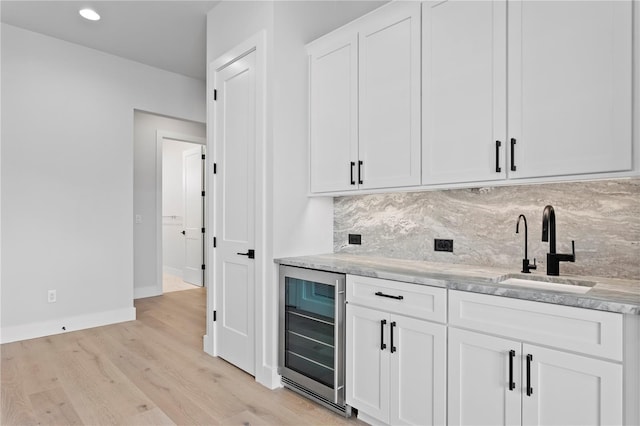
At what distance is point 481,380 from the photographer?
1.67 m

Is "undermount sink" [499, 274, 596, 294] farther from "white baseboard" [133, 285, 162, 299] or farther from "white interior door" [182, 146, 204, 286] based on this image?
"white interior door" [182, 146, 204, 286]

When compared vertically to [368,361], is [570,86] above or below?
above

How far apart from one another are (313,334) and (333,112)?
1528 mm

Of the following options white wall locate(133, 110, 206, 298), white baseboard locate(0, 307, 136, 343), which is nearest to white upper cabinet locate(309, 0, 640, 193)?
white baseboard locate(0, 307, 136, 343)

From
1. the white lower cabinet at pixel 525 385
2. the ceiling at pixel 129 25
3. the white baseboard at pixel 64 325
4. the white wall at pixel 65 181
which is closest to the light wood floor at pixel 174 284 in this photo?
the white baseboard at pixel 64 325

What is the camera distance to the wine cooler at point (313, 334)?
7.45 ft

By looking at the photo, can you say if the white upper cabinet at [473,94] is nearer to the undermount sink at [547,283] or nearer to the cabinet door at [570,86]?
the cabinet door at [570,86]

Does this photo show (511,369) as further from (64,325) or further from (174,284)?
(174,284)

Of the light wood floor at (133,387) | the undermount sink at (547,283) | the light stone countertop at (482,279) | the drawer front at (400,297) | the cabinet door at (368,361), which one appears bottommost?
the light wood floor at (133,387)

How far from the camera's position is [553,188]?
6.64 feet

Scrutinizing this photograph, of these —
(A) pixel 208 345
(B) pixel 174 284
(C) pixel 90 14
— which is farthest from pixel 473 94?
(B) pixel 174 284

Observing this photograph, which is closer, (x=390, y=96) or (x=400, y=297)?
(x=400, y=297)

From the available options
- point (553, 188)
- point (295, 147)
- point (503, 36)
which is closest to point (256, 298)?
point (295, 147)

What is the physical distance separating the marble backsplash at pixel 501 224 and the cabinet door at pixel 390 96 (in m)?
0.37
